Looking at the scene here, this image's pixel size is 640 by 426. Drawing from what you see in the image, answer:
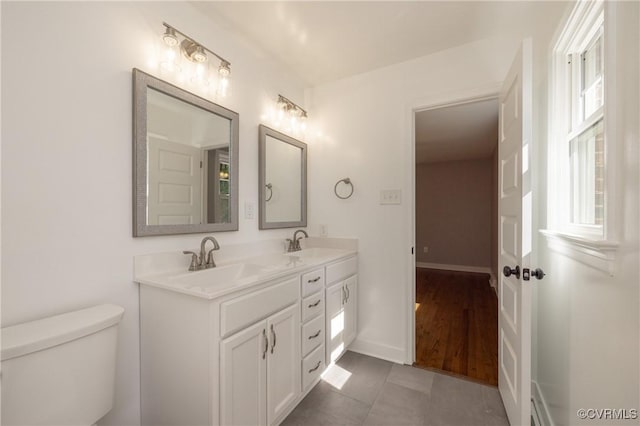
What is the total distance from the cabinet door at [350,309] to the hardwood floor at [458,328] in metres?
0.56

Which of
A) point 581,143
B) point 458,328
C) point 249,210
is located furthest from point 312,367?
point 581,143

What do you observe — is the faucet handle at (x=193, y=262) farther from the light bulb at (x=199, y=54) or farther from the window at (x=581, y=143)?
the window at (x=581, y=143)

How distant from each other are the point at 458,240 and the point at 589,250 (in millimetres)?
4842

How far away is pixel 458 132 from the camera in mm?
3682

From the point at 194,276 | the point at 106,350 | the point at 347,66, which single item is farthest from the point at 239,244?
the point at 347,66

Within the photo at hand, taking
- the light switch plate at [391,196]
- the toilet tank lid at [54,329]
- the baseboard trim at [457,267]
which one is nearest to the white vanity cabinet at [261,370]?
the toilet tank lid at [54,329]

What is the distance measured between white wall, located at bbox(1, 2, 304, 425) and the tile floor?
102 centimetres

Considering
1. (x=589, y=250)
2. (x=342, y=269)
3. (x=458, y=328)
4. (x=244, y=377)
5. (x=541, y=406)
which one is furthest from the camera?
(x=458, y=328)

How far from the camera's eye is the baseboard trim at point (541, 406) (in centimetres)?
144

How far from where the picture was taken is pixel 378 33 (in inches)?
70.6

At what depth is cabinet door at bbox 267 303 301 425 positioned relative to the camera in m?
1.36

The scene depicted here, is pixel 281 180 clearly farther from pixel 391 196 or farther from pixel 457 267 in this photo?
pixel 457 267

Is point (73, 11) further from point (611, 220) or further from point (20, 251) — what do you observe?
point (611, 220)

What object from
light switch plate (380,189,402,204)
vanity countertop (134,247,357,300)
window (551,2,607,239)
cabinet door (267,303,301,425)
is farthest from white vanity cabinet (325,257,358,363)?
window (551,2,607,239)
